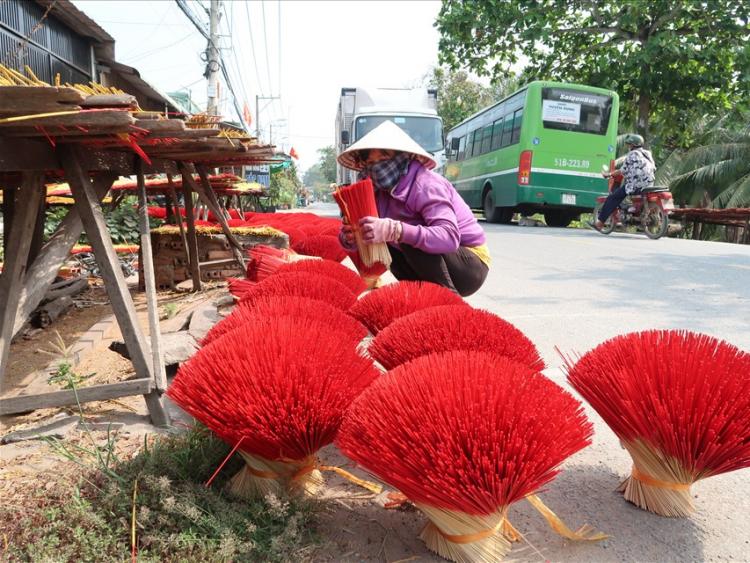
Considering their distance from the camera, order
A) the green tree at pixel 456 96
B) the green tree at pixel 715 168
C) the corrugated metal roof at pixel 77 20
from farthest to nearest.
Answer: the green tree at pixel 456 96
the green tree at pixel 715 168
the corrugated metal roof at pixel 77 20

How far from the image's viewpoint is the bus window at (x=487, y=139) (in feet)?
43.0

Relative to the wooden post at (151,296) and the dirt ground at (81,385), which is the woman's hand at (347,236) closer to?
the wooden post at (151,296)

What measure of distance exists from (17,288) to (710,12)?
13783 mm

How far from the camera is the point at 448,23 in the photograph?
12578mm

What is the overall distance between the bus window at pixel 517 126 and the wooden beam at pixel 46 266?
33.8 feet

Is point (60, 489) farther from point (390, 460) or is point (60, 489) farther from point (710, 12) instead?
point (710, 12)

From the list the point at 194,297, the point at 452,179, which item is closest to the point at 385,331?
the point at 194,297

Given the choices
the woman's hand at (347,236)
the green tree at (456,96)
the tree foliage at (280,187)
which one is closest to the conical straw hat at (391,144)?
the woman's hand at (347,236)

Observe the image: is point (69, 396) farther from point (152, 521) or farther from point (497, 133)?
point (497, 133)

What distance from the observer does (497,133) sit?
12648mm

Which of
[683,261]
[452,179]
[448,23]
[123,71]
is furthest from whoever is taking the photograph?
[452,179]

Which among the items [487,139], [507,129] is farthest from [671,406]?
[487,139]

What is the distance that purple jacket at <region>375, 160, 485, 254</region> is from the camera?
2.26 meters

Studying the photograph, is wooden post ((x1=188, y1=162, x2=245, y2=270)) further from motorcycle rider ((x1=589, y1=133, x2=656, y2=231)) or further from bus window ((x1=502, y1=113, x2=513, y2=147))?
bus window ((x1=502, y1=113, x2=513, y2=147))
